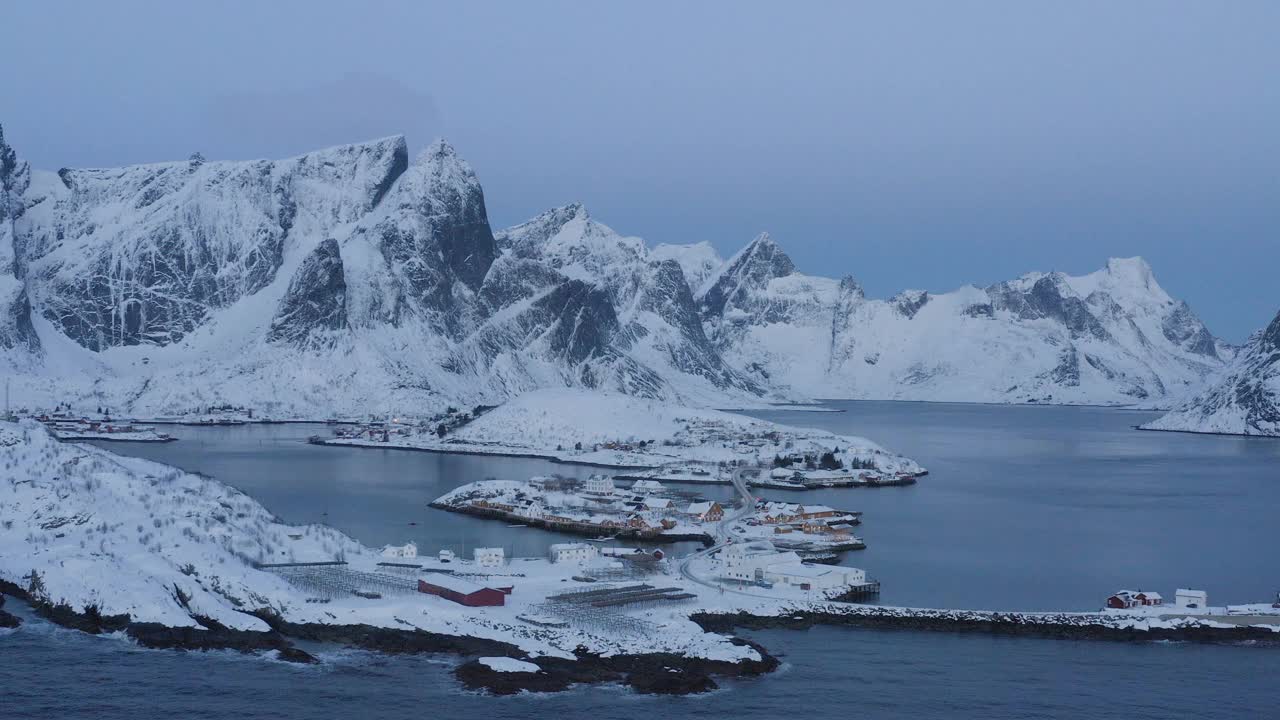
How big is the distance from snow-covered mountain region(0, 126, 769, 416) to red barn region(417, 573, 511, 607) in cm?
8401

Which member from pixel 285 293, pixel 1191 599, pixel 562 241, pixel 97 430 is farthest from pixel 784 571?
pixel 562 241

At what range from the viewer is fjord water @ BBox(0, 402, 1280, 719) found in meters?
27.2

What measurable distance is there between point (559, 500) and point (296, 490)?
13078 mm

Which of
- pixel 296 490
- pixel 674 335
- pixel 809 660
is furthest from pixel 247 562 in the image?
pixel 674 335

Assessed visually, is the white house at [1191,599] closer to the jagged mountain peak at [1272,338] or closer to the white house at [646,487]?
the white house at [646,487]

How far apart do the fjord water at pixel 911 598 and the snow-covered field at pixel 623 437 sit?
5.06 metres

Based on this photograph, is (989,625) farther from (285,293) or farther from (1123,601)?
(285,293)

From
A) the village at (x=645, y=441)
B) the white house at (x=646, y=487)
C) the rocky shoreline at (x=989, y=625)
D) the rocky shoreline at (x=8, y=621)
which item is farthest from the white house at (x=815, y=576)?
the village at (x=645, y=441)

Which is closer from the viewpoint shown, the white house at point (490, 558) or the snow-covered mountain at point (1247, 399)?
the white house at point (490, 558)

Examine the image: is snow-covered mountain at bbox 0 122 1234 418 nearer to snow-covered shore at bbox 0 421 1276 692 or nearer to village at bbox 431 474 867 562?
village at bbox 431 474 867 562

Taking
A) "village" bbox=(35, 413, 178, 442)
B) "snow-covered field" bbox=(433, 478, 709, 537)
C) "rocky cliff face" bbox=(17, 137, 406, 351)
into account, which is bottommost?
"snow-covered field" bbox=(433, 478, 709, 537)

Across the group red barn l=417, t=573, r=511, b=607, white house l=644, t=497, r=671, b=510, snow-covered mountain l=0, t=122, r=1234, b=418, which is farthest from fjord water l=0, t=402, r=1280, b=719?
snow-covered mountain l=0, t=122, r=1234, b=418

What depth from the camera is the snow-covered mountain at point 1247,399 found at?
428 feet

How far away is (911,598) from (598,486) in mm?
28906
